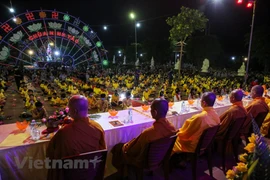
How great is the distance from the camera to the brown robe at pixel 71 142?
6.69ft

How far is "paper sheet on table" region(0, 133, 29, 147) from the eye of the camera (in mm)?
2458

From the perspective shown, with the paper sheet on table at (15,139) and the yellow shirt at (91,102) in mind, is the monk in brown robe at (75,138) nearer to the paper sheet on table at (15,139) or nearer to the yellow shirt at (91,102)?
the paper sheet on table at (15,139)

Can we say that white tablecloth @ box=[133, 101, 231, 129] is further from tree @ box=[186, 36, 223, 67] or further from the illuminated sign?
tree @ box=[186, 36, 223, 67]

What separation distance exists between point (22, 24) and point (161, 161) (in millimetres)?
16307

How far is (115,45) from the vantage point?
51906mm

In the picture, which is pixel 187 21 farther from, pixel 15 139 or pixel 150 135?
pixel 15 139

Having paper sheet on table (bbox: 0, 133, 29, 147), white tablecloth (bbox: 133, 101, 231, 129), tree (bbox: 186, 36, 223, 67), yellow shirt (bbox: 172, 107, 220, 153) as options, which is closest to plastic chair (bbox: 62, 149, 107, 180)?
paper sheet on table (bbox: 0, 133, 29, 147)

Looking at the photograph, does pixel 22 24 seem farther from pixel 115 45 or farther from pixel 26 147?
pixel 115 45

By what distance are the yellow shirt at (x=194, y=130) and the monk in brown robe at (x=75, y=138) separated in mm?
1488

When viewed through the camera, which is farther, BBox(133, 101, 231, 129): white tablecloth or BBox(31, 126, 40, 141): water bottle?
BBox(133, 101, 231, 129): white tablecloth

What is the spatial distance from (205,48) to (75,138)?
94.1ft

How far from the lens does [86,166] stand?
6.66 ft

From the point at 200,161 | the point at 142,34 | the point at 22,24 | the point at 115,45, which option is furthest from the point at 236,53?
the point at 200,161

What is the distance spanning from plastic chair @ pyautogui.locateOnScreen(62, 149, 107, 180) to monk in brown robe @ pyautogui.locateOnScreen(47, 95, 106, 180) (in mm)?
144
